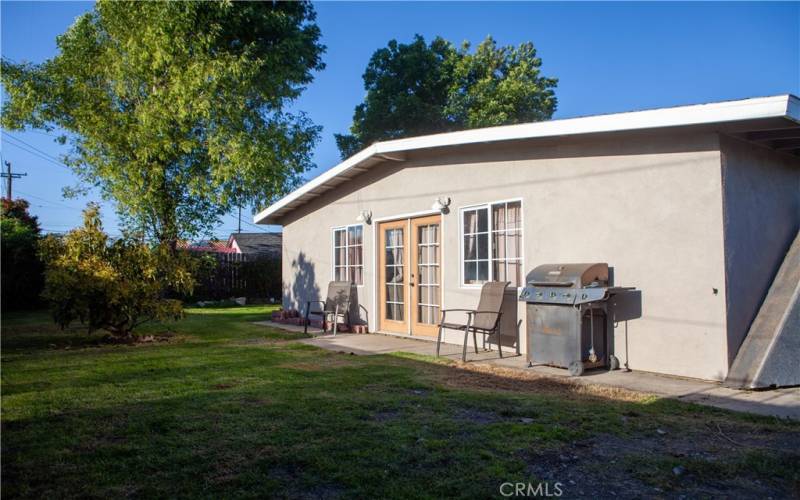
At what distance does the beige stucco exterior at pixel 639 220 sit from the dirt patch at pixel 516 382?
1.14 m

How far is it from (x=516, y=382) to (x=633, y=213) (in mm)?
2361

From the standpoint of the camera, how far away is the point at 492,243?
8.45 meters

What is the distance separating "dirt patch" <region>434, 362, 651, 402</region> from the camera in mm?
5402

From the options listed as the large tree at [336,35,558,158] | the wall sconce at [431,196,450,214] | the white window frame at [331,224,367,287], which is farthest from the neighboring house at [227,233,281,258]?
the wall sconce at [431,196,450,214]

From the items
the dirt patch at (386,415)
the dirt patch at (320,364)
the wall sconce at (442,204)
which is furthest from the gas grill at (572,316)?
the wall sconce at (442,204)

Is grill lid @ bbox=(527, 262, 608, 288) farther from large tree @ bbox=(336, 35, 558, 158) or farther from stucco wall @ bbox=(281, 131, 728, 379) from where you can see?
large tree @ bbox=(336, 35, 558, 158)

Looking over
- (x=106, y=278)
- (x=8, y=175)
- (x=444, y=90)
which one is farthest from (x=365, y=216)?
(x=8, y=175)

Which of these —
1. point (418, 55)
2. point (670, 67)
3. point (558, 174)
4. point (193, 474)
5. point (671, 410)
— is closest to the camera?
point (193, 474)

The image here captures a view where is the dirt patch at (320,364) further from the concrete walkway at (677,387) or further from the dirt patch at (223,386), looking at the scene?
the dirt patch at (223,386)

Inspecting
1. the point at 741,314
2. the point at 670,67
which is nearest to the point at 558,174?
the point at 741,314

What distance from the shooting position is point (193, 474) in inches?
128

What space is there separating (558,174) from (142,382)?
546 cm

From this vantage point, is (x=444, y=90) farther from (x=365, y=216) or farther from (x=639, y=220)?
(x=639, y=220)

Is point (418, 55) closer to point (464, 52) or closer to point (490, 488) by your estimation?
point (464, 52)
